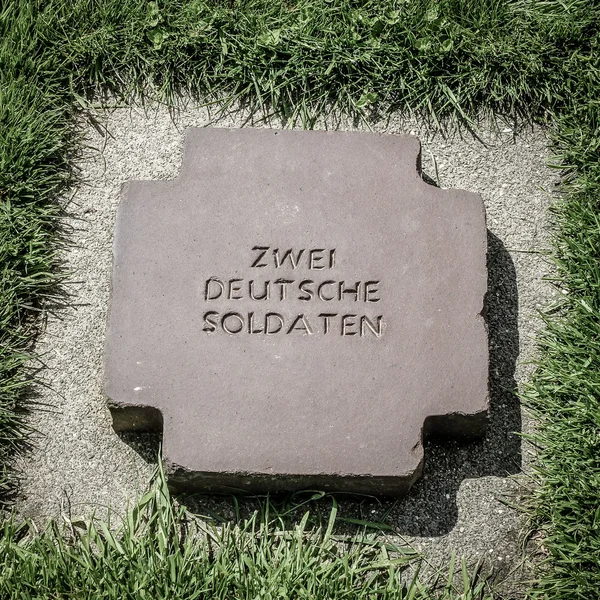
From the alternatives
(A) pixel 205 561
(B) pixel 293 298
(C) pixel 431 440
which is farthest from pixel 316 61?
(A) pixel 205 561

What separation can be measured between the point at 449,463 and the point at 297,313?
A: 75 cm

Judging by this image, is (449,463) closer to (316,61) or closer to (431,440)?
(431,440)

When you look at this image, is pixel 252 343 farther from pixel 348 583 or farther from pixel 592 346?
pixel 592 346

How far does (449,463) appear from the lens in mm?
2666

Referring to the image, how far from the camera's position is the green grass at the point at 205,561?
7.93 feet

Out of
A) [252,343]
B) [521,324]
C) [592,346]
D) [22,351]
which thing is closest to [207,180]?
[252,343]

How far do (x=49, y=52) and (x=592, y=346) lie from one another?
7.71 feet

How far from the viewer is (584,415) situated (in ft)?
8.57

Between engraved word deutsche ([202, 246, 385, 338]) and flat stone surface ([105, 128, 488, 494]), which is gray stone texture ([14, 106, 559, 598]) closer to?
flat stone surface ([105, 128, 488, 494])

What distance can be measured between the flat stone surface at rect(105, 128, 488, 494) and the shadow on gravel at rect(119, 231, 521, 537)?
9cm

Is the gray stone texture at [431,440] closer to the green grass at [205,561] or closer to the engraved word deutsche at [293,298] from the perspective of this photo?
the green grass at [205,561]

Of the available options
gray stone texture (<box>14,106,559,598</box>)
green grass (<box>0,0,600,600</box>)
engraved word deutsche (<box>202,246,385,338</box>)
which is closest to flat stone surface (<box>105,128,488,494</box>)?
engraved word deutsche (<box>202,246,385,338</box>)

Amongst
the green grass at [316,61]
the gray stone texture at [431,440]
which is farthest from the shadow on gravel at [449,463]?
the green grass at [316,61]

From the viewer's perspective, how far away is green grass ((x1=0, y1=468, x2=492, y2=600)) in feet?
7.93
